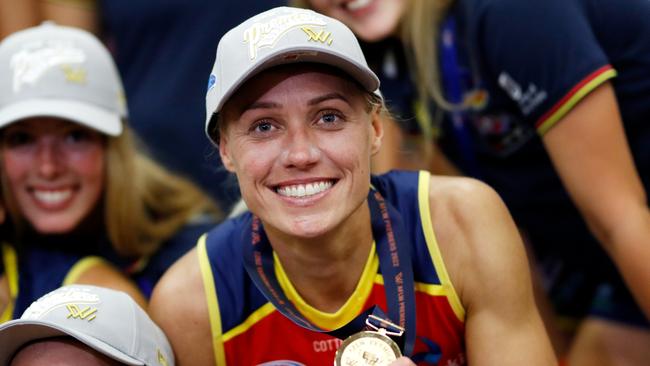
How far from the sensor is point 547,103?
2.71m

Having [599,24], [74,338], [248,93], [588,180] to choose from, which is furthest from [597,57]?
[74,338]

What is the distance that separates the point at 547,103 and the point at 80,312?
4.59 ft

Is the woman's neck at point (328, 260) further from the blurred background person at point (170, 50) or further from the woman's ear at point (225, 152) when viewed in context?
the blurred background person at point (170, 50)

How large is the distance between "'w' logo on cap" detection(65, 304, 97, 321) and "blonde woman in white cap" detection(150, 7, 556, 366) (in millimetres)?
259

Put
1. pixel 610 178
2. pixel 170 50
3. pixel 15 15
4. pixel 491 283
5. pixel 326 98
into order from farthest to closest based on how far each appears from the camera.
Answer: pixel 170 50, pixel 15 15, pixel 610 178, pixel 491 283, pixel 326 98

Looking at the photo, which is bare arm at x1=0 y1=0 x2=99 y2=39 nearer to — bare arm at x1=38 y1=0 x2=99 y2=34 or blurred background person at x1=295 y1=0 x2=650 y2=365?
bare arm at x1=38 y1=0 x2=99 y2=34

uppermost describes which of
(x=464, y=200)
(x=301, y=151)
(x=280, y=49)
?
(x=280, y=49)

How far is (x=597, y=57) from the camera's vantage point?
2650mm

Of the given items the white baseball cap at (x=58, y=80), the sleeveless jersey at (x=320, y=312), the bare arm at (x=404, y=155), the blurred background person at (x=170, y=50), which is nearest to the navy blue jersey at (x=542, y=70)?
the bare arm at (x=404, y=155)

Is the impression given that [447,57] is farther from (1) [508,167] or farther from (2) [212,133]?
(2) [212,133]

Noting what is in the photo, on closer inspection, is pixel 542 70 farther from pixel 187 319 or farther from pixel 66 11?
pixel 66 11

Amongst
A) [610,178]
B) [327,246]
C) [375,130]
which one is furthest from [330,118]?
[610,178]

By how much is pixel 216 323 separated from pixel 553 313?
1.84 meters

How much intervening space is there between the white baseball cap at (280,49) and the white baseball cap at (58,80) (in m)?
0.92
